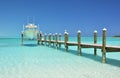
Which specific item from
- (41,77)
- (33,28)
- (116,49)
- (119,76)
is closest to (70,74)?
(41,77)

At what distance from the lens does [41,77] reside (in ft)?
28.7

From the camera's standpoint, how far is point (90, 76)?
348 inches

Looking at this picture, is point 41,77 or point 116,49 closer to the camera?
point 41,77

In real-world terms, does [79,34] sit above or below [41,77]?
above

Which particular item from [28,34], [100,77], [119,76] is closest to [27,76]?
[100,77]

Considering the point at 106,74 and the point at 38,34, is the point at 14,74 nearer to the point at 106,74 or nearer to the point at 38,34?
the point at 106,74

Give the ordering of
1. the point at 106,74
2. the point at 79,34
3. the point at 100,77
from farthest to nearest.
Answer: the point at 79,34, the point at 106,74, the point at 100,77

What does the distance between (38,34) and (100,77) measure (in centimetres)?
2639

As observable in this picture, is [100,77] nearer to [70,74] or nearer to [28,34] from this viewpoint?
[70,74]

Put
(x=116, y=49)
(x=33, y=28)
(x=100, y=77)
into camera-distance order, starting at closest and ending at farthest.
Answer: (x=100, y=77)
(x=116, y=49)
(x=33, y=28)

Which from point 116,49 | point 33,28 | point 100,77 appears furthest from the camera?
point 33,28

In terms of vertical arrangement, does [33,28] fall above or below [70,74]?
above

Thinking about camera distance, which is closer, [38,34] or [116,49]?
[116,49]

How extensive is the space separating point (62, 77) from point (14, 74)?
188cm
